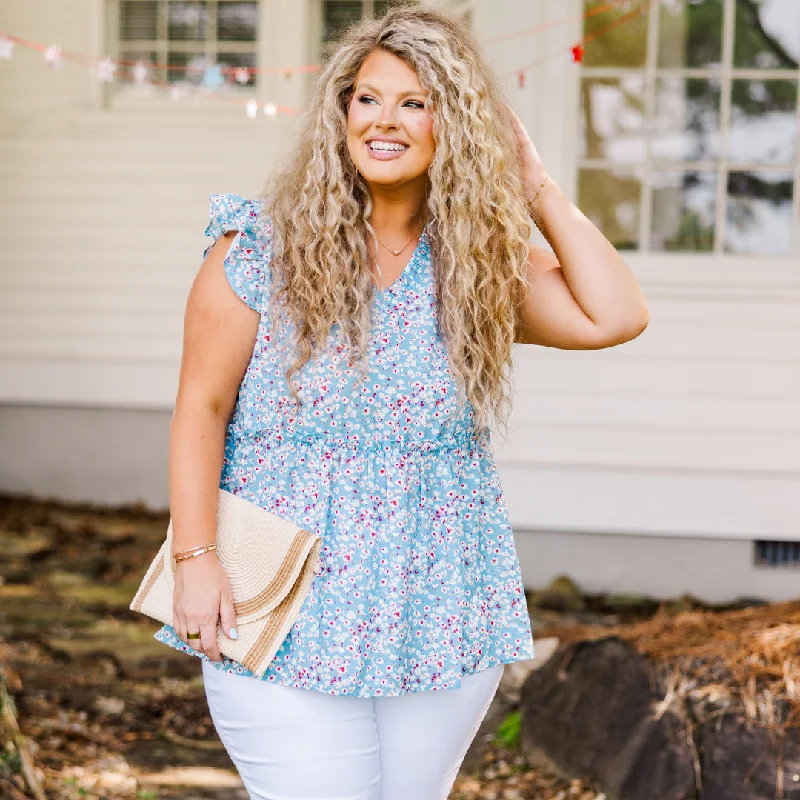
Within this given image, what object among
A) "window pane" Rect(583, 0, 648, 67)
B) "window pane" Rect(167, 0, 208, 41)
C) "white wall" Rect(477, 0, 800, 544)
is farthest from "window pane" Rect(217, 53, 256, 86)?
"window pane" Rect(583, 0, 648, 67)

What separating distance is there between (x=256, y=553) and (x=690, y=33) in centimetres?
416

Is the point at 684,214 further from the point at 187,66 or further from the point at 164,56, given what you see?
the point at 164,56

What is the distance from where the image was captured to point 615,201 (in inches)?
208

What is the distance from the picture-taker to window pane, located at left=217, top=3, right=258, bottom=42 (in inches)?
260

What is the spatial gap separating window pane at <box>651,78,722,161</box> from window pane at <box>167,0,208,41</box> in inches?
108

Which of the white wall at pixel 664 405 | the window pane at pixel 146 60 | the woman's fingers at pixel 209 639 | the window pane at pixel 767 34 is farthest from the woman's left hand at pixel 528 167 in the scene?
the window pane at pixel 146 60

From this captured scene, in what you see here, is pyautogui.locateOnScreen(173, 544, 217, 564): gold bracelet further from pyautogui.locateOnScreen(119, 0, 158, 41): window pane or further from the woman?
pyautogui.locateOnScreen(119, 0, 158, 41): window pane

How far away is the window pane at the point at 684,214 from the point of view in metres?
5.27

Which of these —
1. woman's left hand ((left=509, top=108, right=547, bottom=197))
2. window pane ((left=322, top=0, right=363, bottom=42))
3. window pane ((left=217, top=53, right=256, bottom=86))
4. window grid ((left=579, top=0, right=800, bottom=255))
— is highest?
window pane ((left=322, top=0, right=363, bottom=42))

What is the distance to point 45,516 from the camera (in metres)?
6.51

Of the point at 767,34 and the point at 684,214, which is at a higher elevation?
the point at 767,34

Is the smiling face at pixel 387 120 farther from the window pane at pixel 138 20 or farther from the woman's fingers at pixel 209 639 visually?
the window pane at pixel 138 20

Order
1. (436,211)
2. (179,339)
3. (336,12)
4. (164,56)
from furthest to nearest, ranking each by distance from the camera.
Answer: (164,56) < (336,12) < (179,339) < (436,211)

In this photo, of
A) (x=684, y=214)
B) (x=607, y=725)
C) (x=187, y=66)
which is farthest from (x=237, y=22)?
(x=607, y=725)
